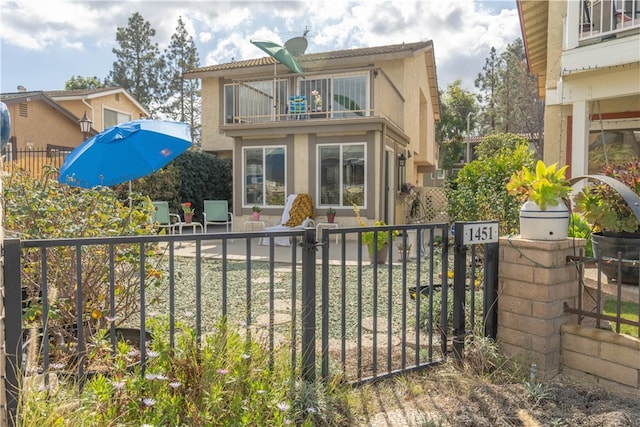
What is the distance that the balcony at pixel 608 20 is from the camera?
6.99 m

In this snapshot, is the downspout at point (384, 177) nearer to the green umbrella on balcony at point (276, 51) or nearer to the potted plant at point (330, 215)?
the potted plant at point (330, 215)

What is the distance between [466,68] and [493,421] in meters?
42.1

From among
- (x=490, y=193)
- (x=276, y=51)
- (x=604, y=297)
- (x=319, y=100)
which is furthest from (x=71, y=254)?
(x=276, y=51)

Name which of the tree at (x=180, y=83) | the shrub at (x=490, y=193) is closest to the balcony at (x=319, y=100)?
the shrub at (x=490, y=193)

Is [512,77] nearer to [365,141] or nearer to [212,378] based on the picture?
[365,141]

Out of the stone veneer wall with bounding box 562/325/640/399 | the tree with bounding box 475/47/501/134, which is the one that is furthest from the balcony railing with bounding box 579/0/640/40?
the tree with bounding box 475/47/501/134

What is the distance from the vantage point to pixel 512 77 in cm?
3391

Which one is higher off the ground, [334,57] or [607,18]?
[334,57]

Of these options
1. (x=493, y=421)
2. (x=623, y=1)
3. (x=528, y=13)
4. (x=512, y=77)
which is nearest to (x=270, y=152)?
(x=528, y=13)

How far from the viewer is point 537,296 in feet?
10.6

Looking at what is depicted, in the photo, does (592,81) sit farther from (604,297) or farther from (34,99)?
(34,99)

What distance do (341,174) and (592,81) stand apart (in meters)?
6.25

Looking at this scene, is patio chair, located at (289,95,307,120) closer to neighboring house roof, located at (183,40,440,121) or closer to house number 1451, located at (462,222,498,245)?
neighboring house roof, located at (183,40,440,121)

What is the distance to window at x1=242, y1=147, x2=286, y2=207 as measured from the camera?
1283cm
